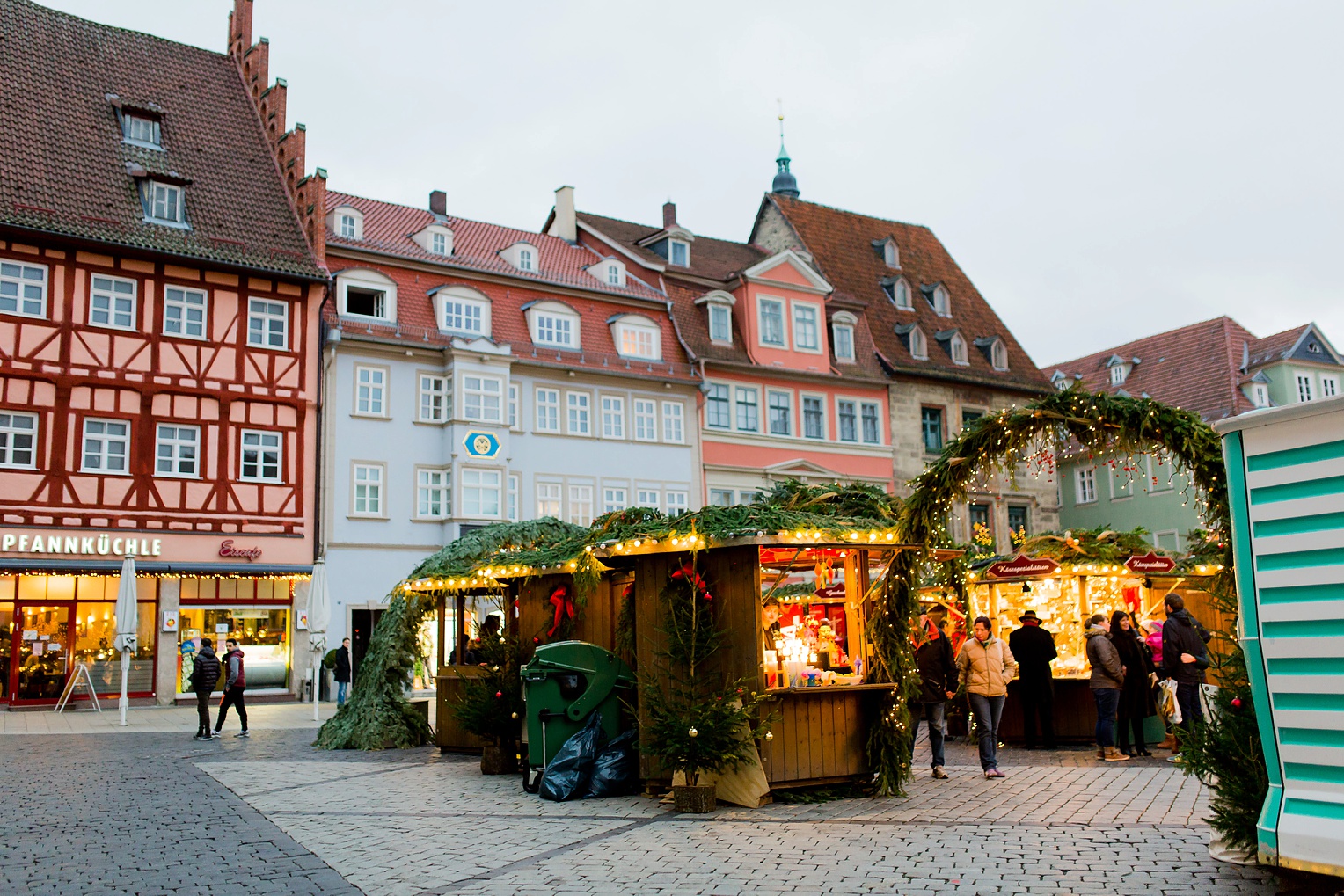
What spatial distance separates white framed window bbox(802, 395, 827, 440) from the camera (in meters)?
36.7

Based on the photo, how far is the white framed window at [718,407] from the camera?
115 ft

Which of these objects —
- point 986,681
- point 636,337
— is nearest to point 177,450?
point 636,337

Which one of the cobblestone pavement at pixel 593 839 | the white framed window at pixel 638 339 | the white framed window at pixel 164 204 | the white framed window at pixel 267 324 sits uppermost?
the white framed window at pixel 164 204

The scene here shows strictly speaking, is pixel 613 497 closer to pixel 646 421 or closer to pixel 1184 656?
pixel 646 421

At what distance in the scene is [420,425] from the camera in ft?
99.4

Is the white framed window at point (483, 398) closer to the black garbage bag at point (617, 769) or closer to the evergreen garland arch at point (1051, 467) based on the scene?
the evergreen garland arch at point (1051, 467)

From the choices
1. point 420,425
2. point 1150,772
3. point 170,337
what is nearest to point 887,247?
point 420,425

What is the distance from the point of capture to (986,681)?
12.1 m

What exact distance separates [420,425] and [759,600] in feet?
68.8

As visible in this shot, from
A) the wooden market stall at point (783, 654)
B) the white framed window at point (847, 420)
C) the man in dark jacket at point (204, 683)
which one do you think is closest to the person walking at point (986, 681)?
the wooden market stall at point (783, 654)

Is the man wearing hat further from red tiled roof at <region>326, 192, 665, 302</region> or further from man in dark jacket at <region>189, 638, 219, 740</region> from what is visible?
red tiled roof at <region>326, 192, 665, 302</region>

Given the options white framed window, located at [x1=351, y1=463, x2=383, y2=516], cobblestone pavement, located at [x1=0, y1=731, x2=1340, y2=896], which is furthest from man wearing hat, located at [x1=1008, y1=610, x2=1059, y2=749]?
white framed window, located at [x1=351, y1=463, x2=383, y2=516]

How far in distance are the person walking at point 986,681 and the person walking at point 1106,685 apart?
1.39m

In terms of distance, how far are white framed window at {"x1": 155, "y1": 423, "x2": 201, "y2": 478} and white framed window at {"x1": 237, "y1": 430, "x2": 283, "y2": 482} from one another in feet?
3.23
